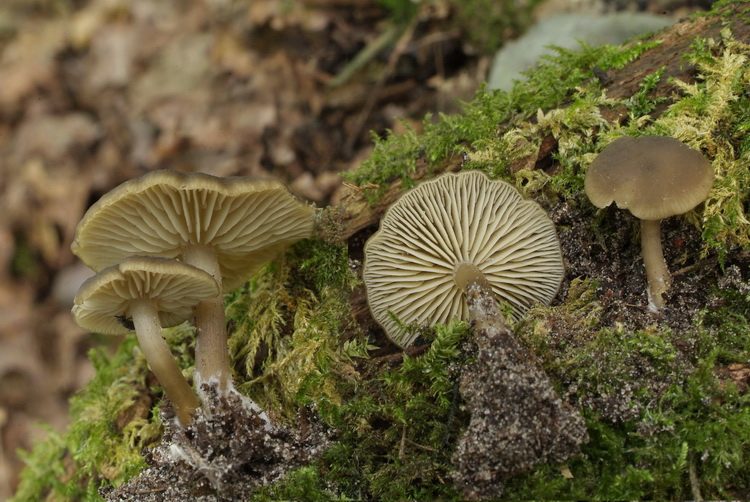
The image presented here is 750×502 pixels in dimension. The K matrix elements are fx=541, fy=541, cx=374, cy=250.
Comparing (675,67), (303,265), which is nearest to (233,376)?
(303,265)

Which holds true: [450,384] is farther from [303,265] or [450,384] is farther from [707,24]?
[707,24]

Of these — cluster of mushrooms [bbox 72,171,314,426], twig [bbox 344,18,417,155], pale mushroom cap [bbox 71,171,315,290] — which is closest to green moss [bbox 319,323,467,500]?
cluster of mushrooms [bbox 72,171,314,426]

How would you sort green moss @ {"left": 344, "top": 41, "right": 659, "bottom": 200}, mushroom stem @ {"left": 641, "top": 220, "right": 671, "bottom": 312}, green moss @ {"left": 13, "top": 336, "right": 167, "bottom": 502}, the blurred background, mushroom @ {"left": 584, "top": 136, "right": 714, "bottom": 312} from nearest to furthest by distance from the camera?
mushroom @ {"left": 584, "top": 136, "right": 714, "bottom": 312} < mushroom stem @ {"left": 641, "top": 220, "right": 671, "bottom": 312} < green moss @ {"left": 13, "top": 336, "right": 167, "bottom": 502} < green moss @ {"left": 344, "top": 41, "right": 659, "bottom": 200} < the blurred background

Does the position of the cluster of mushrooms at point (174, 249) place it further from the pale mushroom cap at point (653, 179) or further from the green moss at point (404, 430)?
the pale mushroom cap at point (653, 179)

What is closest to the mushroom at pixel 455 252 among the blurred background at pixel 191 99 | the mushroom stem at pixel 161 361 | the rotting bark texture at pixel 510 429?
the rotting bark texture at pixel 510 429

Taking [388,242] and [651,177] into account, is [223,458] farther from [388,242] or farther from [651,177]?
[651,177]

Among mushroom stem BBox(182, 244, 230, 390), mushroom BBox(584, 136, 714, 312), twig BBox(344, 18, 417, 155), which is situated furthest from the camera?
twig BBox(344, 18, 417, 155)

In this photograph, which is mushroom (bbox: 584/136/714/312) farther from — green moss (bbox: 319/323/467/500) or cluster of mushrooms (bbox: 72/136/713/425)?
green moss (bbox: 319/323/467/500)
